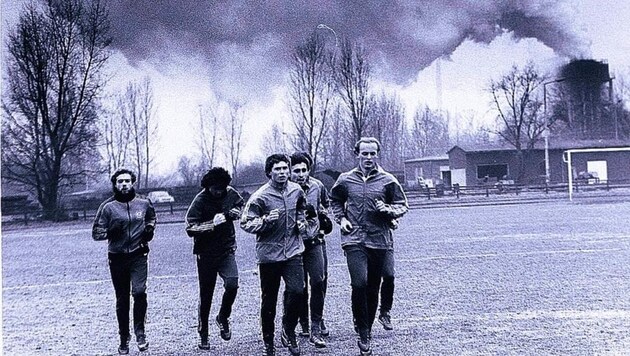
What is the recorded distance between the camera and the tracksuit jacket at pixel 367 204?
3906mm

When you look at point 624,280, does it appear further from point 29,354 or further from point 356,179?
point 29,354

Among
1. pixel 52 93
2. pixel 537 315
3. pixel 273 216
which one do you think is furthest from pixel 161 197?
pixel 537 315

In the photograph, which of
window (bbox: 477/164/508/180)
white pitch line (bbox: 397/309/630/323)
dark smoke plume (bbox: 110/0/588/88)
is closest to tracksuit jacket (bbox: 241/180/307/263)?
white pitch line (bbox: 397/309/630/323)

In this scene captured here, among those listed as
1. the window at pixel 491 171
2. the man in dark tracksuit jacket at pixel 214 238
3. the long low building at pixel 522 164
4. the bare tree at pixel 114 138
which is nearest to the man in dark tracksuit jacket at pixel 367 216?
the man in dark tracksuit jacket at pixel 214 238

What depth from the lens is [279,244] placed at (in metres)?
3.66

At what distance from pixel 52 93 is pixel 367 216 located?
576 cm

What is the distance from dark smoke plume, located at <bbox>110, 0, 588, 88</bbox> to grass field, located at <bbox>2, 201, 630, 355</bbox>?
266 cm

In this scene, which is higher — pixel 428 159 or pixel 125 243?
pixel 428 159

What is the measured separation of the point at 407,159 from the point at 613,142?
295 cm

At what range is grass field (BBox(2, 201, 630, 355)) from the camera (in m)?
3.82

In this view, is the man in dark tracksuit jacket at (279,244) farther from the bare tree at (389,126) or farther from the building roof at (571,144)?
the building roof at (571,144)

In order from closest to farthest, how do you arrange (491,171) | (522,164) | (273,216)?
(273,216) < (522,164) < (491,171)

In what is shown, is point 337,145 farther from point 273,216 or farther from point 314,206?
point 273,216

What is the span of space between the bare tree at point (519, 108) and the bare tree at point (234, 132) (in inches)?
160
